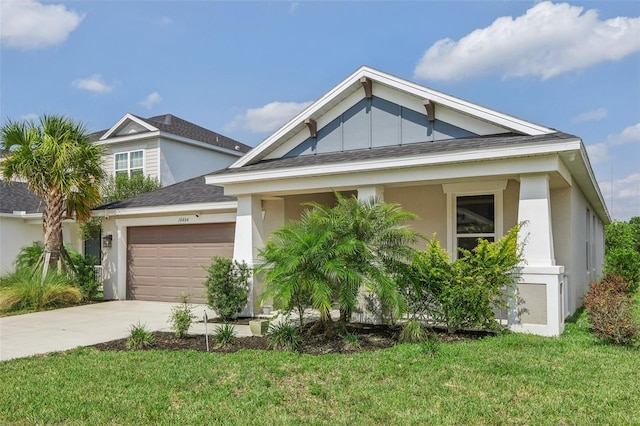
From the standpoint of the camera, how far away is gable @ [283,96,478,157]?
10352 millimetres

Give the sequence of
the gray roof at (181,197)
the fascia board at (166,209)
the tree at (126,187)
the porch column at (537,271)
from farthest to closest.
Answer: the tree at (126,187)
the gray roof at (181,197)
the fascia board at (166,209)
the porch column at (537,271)

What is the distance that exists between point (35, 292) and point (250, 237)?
6199 mm

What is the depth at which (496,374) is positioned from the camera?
5637mm

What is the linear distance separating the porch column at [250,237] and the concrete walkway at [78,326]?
3.90 feet

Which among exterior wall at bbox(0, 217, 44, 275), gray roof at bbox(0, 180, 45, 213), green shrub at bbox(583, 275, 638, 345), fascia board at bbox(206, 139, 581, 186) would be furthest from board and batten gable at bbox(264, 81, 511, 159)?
exterior wall at bbox(0, 217, 44, 275)

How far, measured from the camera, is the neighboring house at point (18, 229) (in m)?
16.5

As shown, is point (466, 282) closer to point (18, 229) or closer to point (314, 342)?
point (314, 342)

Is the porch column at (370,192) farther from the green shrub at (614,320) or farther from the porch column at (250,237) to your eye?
the green shrub at (614,320)

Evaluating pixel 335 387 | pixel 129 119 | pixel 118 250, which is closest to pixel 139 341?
pixel 335 387

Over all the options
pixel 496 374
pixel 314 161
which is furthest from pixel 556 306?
pixel 314 161

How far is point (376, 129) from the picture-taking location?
35.9ft

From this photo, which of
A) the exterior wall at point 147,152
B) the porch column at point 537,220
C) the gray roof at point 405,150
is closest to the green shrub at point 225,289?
the gray roof at point 405,150

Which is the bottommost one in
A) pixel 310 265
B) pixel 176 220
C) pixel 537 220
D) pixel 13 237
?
pixel 310 265

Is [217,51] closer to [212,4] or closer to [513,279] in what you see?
[212,4]
